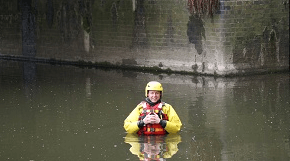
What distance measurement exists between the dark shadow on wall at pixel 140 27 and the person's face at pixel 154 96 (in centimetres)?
919

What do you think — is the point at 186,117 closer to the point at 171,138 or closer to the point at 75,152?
the point at 171,138

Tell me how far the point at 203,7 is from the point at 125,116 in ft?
19.9

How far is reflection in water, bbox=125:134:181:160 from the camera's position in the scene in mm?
11624

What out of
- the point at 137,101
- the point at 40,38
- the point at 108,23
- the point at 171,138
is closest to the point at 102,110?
the point at 137,101

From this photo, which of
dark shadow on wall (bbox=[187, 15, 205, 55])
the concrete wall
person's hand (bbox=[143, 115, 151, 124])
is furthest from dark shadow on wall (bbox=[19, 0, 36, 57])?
person's hand (bbox=[143, 115, 151, 124])

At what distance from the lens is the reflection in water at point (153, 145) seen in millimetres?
11624

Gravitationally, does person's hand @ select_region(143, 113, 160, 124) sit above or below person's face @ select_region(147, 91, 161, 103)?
below

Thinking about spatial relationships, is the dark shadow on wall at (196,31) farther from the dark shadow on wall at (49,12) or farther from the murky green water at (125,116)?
the dark shadow on wall at (49,12)

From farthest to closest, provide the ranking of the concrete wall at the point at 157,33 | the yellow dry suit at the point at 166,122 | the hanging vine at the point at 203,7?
the concrete wall at the point at 157,33 → the hanging vine at the point at 203,7 → the yellow dry suit at the point at 166,122

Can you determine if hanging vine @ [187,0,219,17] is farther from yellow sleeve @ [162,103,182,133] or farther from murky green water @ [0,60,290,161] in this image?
yellow sleeve @ [162,103,182,133]

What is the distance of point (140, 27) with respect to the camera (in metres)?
22.0

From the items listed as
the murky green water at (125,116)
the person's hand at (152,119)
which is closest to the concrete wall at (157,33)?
the murky green water at (125,116)

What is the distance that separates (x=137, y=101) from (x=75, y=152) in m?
4.73

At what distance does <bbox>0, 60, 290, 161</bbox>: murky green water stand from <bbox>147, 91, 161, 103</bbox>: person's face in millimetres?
611
